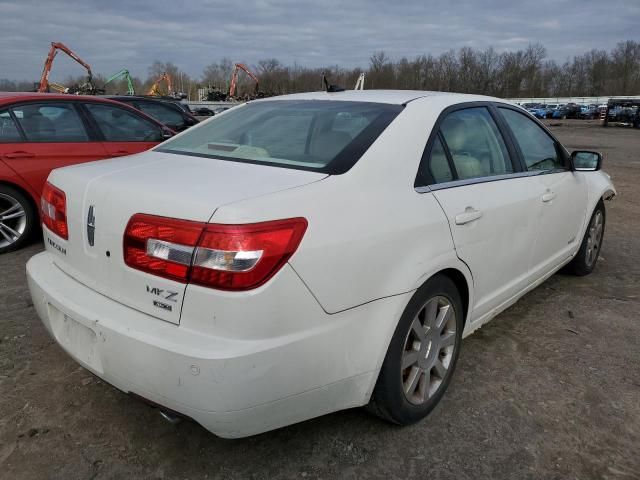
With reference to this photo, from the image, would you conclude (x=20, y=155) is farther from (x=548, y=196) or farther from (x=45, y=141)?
(x=548, y=196)

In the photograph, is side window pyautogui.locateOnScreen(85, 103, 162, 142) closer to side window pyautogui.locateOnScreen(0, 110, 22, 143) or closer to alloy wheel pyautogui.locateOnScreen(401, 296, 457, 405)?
side window pyautogui.locateOnScreen(0, 110, 22, 143)

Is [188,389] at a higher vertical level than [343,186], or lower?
lower

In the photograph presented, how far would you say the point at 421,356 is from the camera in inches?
95.6

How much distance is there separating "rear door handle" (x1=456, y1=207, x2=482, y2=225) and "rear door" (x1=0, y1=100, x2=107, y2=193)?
4.29 m

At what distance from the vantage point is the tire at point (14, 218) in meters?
5.00

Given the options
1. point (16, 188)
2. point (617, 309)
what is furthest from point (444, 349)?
point (16, 188)

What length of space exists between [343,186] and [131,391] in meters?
1.11

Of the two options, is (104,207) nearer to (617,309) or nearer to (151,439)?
(151,439)

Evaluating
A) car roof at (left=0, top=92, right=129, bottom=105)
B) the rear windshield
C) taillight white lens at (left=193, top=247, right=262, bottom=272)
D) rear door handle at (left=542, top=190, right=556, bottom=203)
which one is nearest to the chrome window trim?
rear door handle at (left=542, top=190, right=556, bottom=203)

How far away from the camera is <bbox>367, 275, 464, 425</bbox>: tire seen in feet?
7.22

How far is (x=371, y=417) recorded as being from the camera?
2.48 metres

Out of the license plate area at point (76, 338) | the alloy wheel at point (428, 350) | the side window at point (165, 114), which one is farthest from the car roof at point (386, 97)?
the side window at point (165, 114)

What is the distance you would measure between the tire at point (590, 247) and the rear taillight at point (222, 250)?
138 inches

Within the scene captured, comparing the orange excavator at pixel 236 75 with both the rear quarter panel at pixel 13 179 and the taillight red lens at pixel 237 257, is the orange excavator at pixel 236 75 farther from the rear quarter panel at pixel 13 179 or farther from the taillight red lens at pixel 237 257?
the taillight red lens at pixel 237 257
